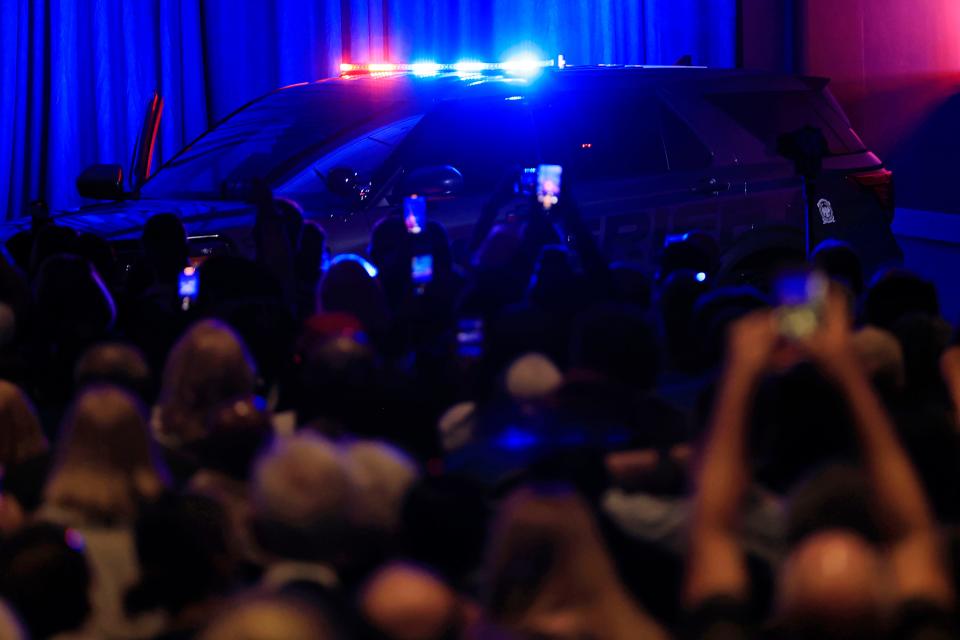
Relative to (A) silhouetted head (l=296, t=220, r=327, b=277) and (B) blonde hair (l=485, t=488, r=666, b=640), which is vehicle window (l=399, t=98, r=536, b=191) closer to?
(A) silhouetted head (l=296, t=220, r=327, b=277)

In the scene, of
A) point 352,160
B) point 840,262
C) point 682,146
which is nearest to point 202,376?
point 840,262

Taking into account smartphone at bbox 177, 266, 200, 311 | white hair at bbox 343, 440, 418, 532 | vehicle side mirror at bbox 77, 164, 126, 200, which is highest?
vehicle side mirror at bbox 77, 164, 126, 200

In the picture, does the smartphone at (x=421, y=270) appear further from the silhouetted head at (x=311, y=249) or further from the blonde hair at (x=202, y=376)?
the blonde hair at (x=202, y=376)

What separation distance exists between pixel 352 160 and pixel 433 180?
1.93ft

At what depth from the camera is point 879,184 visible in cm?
800

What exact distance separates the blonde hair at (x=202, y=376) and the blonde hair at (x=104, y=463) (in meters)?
0.44

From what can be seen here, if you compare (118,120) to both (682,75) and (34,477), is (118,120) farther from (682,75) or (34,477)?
(34,477)

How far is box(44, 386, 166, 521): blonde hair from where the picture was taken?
3.26 meters

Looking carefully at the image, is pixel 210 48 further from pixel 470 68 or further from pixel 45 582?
pixel 45 582

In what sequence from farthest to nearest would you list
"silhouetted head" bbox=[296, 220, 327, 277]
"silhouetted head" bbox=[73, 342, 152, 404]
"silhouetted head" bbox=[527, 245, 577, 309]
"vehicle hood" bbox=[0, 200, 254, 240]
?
"vehicle hood" bbox=[0, 200, 254, 240], "silhouetted head" bbox=[296, 220, 327, 277], "silhouetted head" bbox=[527, 245, 577, 309], "silhouetted head" bbox=[73, 342, 152, 404]

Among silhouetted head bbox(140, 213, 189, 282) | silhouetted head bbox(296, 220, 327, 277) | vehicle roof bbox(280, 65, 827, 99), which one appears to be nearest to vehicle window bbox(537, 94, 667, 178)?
vehicle roof bbox(280, 65, 827, 99)

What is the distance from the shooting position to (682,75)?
813 cm

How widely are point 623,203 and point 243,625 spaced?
521 cm

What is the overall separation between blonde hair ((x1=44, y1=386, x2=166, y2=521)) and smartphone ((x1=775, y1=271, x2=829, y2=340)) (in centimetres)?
160
